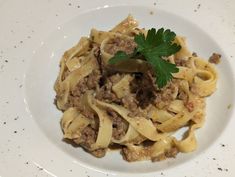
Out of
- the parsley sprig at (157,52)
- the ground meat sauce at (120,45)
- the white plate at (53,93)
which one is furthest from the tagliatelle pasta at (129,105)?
the parsley sprig at (157,52)

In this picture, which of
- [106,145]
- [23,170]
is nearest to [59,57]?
[106,145]

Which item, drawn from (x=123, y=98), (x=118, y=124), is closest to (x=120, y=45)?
(x=123, y=98)

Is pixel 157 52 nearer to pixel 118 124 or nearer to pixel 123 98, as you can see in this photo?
pixel 123 98

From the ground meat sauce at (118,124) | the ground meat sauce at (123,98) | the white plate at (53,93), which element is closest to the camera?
the white plate at (53,93)

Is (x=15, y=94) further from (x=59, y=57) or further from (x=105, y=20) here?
(x=105, y=20)

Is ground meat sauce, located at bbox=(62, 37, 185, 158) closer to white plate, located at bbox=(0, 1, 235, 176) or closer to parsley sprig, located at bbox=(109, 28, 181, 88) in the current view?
white plate, located at bbox=(0, 1, 235, 176)

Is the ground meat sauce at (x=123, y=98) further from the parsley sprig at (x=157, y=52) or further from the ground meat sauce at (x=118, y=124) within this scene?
the parsley sprig at (x=157, y=52)
